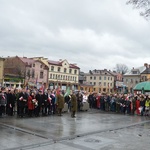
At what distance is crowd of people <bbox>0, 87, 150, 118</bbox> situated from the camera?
1748 centimetres

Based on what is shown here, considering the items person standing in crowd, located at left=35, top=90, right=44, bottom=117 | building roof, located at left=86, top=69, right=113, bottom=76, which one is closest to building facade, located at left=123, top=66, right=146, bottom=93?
building roof, located at left=86, top=69, right=113, bottom=76

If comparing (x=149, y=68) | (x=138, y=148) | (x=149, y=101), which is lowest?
(x=138, y=148)

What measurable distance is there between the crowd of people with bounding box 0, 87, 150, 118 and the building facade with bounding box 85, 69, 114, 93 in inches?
3370

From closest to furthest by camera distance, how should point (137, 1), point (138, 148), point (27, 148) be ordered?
point (27, 148), point (138, 148), point (137, 1)

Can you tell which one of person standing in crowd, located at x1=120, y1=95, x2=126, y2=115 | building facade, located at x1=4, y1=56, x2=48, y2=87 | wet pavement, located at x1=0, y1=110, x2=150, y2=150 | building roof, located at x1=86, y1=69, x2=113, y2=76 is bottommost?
wet pavement, located at x1=0, y1=110, x2=150, y2=150

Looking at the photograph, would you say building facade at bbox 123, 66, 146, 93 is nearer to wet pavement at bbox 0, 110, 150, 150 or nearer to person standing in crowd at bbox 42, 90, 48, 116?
person standing in crowd at bbox 42, 90, 48, 116

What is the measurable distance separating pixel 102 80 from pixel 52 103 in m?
93.0

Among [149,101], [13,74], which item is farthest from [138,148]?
[13,74]

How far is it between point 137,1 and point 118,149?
634 centimetres

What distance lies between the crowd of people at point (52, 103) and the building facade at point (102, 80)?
281ft

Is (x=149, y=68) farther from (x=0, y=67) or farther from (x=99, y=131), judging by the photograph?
(x=99, y=131)

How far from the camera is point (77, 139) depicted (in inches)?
423

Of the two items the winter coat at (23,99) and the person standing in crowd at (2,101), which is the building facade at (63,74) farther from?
the person standing in crowd at (2,101)

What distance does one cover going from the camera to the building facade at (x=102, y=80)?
111812 millimetres
